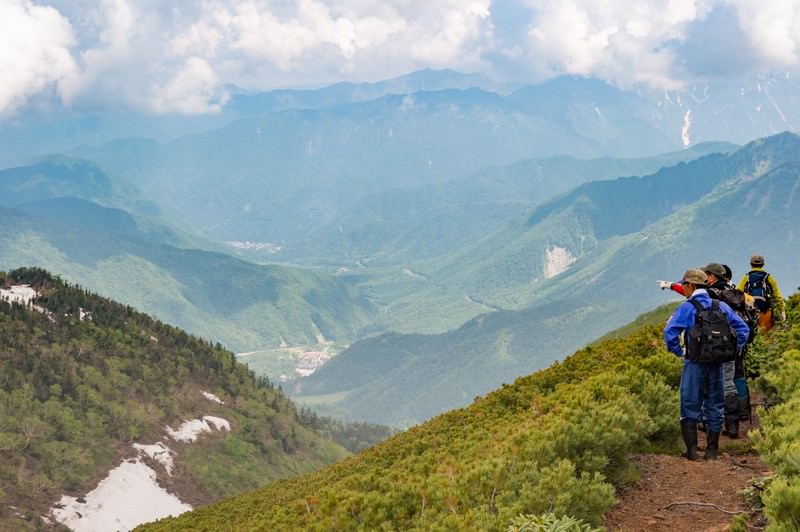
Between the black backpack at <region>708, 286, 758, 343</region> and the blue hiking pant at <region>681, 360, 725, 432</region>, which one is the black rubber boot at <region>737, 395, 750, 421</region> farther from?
the blue hiking pant at <region>681, 360, 725, 432</region>

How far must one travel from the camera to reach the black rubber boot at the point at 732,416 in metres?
17.3

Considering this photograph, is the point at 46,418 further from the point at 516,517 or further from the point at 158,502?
the point at 516,517

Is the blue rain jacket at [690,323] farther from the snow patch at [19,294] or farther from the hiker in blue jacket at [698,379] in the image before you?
the snow patch at [19,294]

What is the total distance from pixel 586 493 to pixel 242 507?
1174 inches

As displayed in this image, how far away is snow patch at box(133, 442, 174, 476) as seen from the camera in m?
132

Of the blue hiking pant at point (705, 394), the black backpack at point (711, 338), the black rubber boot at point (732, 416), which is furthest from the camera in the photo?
the black rubber boot at point (732, 416)

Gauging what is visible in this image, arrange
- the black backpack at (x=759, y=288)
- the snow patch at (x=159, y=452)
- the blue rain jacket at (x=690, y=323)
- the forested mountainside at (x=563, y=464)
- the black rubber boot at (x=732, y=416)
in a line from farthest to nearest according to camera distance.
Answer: the snow patch at (x=159, y=452), the black backpack at (x=759, y=288), the black rubber boot at (x=732, y=416), the blue rain jacket at (x=690, y=323), the forested mountainside at (x=563, y=464)

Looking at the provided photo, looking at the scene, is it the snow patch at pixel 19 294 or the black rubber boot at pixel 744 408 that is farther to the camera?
the snow patch at pixel 19 294

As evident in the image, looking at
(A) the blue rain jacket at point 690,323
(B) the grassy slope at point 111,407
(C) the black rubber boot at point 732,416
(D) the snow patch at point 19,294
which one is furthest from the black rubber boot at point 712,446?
(D) the snow patch at point 19,294

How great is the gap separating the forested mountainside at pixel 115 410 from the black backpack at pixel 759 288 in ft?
323

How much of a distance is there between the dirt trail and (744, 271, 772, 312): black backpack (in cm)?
674

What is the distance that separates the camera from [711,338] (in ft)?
50.2

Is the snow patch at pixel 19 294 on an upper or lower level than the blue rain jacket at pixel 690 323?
upper

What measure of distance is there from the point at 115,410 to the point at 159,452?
13.1 meters
